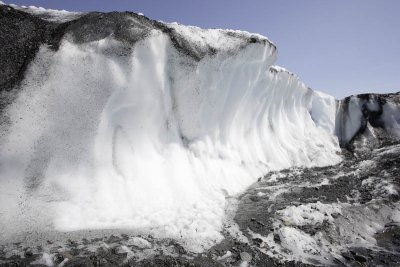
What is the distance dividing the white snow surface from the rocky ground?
1.29 feet

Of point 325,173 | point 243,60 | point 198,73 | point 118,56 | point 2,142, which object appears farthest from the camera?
point 325,173

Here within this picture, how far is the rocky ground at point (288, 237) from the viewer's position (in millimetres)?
4461

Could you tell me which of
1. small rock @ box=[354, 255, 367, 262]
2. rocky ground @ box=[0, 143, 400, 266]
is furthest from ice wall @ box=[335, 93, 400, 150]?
small rock @ box=[354, 255, 367, 262]

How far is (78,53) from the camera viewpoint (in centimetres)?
621

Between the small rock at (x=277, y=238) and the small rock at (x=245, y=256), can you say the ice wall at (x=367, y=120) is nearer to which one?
the small rock at (x=277, y=238)

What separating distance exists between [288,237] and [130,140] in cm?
341

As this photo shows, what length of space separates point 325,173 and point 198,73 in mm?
5133

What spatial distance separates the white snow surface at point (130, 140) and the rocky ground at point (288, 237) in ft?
1.29

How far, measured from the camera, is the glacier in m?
5.32

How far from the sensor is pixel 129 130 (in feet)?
22.1

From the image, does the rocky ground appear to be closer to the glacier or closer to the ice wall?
the glacier

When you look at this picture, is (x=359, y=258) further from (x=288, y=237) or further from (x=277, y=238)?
(x=277, y=238)

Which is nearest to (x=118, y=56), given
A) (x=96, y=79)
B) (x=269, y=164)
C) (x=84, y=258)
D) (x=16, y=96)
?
(x=96, y=79)

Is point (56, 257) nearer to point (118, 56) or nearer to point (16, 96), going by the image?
point (16, 96)
